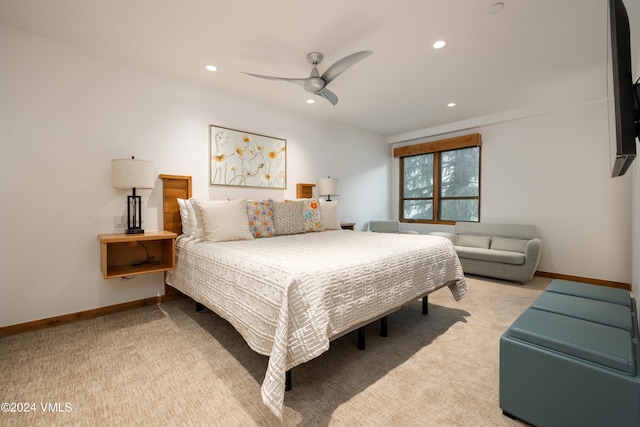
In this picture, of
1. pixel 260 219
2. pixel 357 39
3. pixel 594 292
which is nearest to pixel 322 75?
pixel 357 39

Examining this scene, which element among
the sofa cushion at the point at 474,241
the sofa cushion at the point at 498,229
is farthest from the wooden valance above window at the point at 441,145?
the sofa cushion at the point at 474,241

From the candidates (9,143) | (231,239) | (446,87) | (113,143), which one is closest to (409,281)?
(231,239)

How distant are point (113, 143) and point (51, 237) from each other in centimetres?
104

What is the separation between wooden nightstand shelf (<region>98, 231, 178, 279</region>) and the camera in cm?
256

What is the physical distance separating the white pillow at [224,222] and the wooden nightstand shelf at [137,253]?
1.20 ft

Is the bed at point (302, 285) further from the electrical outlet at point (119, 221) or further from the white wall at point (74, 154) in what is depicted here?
the white wall at point (74, 154)

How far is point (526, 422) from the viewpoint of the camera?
1377 mm

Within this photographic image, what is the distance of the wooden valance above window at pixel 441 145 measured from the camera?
189 inches

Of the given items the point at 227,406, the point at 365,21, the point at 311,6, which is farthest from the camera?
the point at 365,21

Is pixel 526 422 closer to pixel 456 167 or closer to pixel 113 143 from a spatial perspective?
pixel 113 143

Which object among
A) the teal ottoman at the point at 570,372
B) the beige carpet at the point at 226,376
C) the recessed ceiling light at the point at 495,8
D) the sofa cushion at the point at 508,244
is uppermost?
the recessed ceiling light at the point at 495,8

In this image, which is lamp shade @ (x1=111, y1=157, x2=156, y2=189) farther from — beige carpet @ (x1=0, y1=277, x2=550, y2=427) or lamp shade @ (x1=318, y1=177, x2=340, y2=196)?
lamp shade @ (x1=318, y1=177, x2=340, y2=196)

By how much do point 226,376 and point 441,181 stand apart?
512cm

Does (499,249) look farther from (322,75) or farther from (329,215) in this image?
(322,75)
